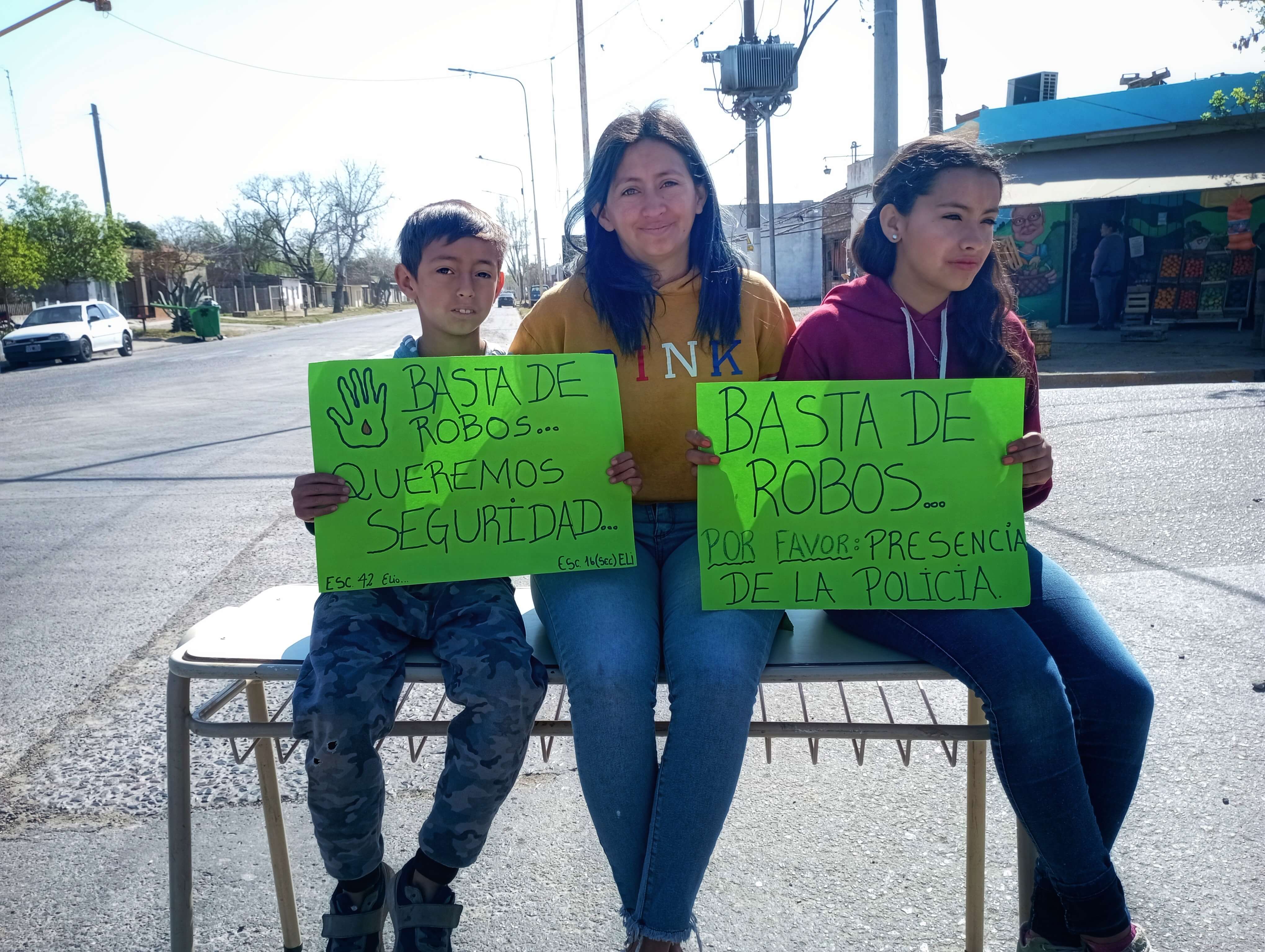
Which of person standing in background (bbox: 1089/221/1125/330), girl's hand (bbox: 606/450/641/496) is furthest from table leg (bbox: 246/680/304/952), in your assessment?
person standing in background (bbox: 1089/221/1125/330)

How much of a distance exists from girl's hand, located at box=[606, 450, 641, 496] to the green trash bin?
34.7 m

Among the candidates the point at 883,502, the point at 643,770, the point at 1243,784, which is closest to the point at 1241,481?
the point at 1243,784

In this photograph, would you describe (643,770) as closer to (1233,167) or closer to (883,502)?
(883,502)

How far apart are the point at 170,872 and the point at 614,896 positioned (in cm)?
101

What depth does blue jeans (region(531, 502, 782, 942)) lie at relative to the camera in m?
1.68

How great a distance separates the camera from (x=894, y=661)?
1.86 m

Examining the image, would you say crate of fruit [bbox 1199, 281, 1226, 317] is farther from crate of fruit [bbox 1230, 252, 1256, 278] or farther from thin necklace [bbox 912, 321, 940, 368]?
thin necklace [bbox 912, 321, 940, 368]

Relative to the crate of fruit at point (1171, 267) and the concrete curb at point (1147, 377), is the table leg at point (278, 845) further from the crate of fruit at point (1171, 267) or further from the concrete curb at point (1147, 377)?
the crate of fruit at point (1171, 267)

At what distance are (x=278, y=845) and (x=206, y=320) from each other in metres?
34.7

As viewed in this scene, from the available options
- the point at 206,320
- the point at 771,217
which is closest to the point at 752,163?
the point at 771,217

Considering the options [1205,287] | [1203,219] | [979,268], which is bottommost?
[1205,287]

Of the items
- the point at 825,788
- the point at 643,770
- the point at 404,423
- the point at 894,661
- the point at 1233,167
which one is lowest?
the point at 825,788

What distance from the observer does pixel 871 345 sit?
2.18 metres

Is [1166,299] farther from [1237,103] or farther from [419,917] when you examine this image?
[419,917]
